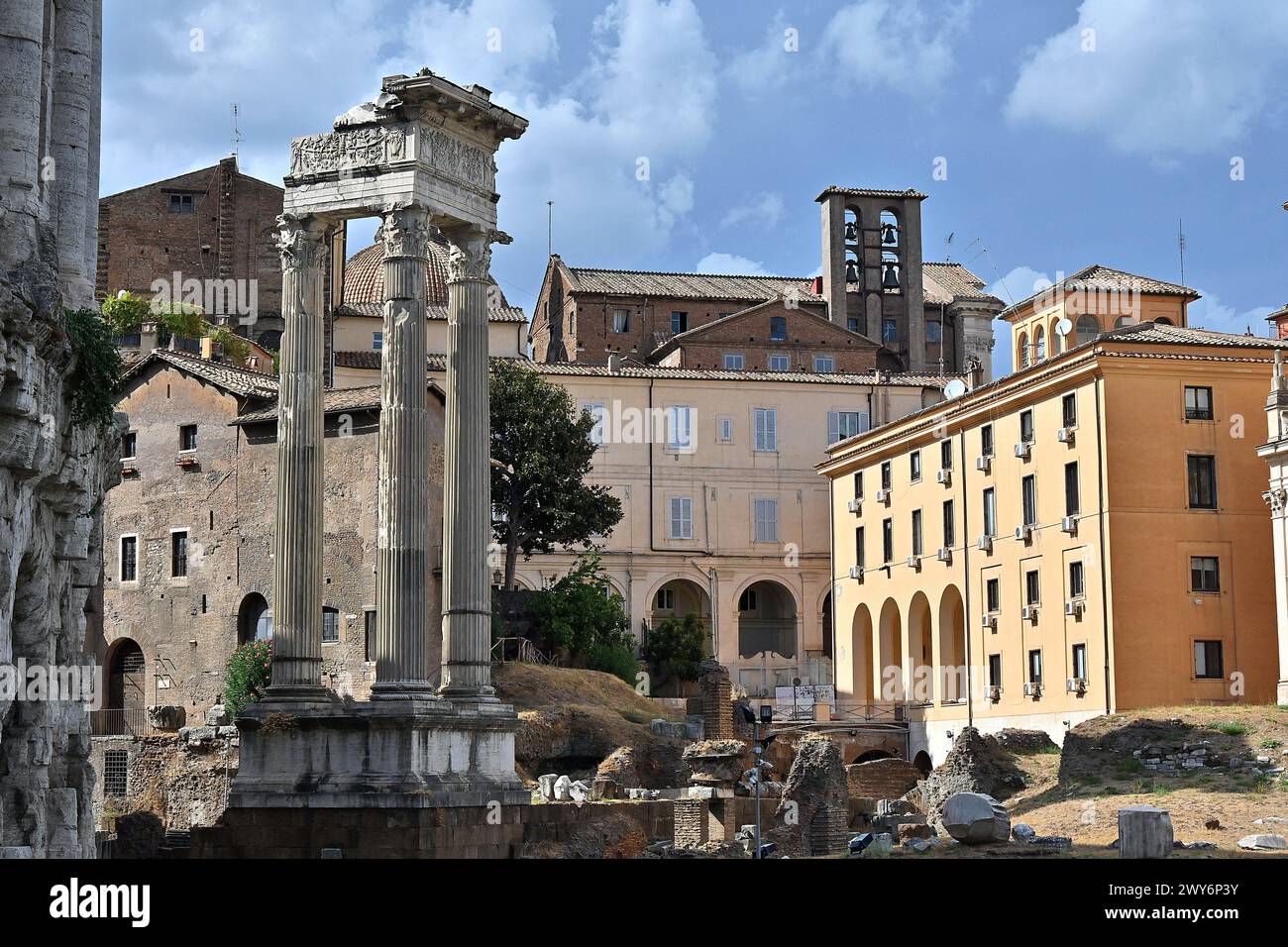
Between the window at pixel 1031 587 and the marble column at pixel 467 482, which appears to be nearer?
the marble column at pixel 467 482

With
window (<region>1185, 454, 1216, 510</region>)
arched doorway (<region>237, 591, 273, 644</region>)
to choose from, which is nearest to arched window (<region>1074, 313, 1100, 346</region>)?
window (<region>1185, 454, 1216, 510</region>)

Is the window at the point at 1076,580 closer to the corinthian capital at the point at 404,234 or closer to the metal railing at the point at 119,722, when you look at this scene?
the corinthian capital at the point at 404,234

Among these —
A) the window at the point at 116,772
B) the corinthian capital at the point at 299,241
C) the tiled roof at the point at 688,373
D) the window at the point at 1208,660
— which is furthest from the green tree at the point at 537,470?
the corinthian capital at the point at 299,241

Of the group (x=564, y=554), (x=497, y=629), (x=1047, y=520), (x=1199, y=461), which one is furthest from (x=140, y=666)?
(x=1199, y=461)

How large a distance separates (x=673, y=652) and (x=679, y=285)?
2337 centimetres

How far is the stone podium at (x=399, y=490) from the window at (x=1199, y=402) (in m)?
21.4

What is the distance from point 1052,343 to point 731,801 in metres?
32.1

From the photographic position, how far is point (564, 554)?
6838 centimetres

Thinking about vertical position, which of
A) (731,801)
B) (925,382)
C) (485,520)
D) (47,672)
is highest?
(925,382)

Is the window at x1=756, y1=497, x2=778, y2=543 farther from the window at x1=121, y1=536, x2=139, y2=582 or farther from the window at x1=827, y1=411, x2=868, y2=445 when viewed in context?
the window at x1=121, y1=536, x2=139, y2=582

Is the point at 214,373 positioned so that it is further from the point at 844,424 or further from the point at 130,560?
the point at 844,424

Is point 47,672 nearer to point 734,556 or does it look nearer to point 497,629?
point 497,629

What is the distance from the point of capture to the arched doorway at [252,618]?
166ft
